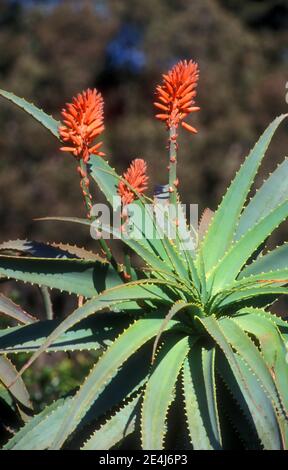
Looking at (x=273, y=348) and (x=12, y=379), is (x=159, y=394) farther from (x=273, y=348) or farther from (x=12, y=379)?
(x=12, y=379)

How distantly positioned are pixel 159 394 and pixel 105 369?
0.56 ft

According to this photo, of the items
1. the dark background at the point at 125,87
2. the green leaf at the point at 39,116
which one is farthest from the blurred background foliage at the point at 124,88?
the green leaf at the point at 39,116

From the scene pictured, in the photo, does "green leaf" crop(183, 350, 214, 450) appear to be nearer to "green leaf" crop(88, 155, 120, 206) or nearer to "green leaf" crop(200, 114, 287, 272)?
"green leaf" crop(200, 114, 287, 272)

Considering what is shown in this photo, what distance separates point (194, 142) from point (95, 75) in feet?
10.9

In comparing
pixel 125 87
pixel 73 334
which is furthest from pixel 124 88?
pixel 73 334

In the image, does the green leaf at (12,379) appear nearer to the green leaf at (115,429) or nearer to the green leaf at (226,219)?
the green leaf at (115,429)

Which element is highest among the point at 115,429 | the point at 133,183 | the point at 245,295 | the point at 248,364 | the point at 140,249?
the point at 133,183

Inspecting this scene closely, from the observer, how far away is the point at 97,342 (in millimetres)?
2379

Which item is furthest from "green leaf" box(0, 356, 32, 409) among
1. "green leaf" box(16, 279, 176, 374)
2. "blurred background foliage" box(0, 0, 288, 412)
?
"blurred background foliage" box(0, 0, 288, 412)

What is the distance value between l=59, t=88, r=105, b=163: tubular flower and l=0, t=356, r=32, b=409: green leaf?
0.72m

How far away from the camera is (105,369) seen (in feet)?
6.85

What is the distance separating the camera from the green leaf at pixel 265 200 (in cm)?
262

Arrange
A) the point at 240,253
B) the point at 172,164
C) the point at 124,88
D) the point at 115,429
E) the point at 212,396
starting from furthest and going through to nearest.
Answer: the point at 124,88
the point at 240,253
the point at 172,164
the point at 115,429
the point at 212,396

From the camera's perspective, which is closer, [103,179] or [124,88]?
[103,179]
